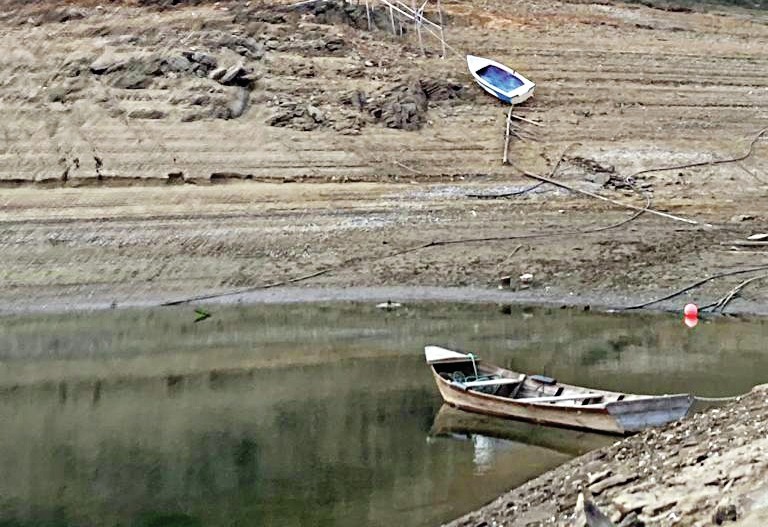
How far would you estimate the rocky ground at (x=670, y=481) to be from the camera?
7.04 meters

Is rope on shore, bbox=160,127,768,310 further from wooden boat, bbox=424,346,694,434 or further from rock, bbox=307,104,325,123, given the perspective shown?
rock, bbox=307,104,325,123

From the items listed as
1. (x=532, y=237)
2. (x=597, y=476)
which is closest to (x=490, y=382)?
(x=597, y=476)

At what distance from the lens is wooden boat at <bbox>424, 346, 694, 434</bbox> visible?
429 inches

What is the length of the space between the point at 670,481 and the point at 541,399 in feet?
13.0

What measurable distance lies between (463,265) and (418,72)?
7043mm

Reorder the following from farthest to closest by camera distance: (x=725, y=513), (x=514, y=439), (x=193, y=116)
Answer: (x=193, y=116) < (x=514, y=439) < (x=725, y=513)

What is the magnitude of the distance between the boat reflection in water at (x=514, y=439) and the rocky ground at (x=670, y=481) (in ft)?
2.47

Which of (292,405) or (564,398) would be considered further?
(292,405)

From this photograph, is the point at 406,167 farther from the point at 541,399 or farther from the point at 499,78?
the point at 541,399

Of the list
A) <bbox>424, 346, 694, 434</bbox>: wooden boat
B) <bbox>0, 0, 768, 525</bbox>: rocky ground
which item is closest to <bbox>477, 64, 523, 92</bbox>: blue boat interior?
<bbox>0, 0, 768, 525</bbox>: rocky ground

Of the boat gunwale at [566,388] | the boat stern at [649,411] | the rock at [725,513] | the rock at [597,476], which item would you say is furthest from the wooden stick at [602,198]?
the rock at [725,513]

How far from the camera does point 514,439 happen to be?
11570 millimetres

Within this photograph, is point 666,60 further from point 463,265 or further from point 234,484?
point 234,484

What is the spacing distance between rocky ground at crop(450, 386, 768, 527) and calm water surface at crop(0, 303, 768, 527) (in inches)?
33.2
